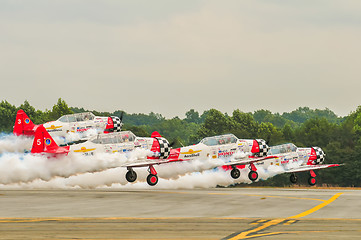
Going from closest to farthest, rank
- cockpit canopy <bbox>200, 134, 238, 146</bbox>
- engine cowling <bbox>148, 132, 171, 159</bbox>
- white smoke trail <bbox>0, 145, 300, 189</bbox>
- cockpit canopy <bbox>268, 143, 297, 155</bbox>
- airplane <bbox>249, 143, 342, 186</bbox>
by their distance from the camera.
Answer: white smoke trail <bbox>0, 145, 300, 189</bbox> → engine cowling <bbox>148, 132, 171, 159</bbox> → cockpit canopy <bbox>200, 134, 238, 146</bbox> → airplane <bbox>249, 143, 342, 186</bbox> → cockpit canopy <bbox>268, 143, 297, 155</bbox>

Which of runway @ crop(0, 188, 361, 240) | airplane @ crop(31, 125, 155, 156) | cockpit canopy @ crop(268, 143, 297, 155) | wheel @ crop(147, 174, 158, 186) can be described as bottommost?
runway @ crop(0, 188, 361, 240)

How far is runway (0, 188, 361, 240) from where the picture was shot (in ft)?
68.5

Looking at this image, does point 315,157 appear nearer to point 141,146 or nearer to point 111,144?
point 141,146

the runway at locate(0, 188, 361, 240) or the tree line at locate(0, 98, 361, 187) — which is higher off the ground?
the tree line at locate(0, 98, 361, 187)

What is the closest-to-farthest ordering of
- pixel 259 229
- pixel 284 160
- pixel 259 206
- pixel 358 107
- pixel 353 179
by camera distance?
1. pixel 259 229
2. pixel 259 206
3. pixel 284 160
4. pixel 353 179
5. pixel 358 107

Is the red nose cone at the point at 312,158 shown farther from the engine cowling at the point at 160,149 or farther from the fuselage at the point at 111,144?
the fuselage at the point at 111,144

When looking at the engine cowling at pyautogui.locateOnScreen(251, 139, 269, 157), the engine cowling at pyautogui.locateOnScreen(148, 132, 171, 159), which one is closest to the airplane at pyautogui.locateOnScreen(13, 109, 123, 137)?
the engine cowling at pyautogui.locateOnScreen(148, 132, 171, 159)

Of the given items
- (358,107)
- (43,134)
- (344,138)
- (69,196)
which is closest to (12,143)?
(43,134)

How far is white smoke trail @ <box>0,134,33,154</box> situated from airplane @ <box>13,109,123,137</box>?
0.52m

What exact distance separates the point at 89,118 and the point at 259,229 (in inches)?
1266

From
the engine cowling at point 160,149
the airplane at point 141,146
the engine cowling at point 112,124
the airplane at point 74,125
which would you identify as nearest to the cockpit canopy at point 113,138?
the airplane at point 141,146

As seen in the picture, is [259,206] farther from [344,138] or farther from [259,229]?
[344,138]

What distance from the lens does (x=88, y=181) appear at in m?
45.8

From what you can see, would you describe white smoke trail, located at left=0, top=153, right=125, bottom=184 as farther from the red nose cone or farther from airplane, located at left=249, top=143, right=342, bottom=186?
the red nose cone
